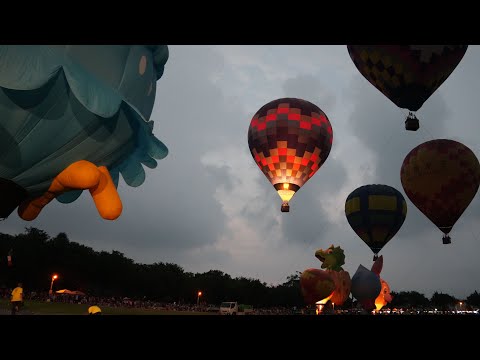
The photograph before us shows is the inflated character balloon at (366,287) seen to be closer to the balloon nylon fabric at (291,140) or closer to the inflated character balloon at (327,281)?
the inflated character balloon at (327,281)

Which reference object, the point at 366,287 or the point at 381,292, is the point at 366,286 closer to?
the point at 366,287

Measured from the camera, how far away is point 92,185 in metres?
8.25

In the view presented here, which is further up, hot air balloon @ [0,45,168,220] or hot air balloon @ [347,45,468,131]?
hot air balloon @ [347,45,468,131]

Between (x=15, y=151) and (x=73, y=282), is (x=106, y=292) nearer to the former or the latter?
(x=73, y=282)

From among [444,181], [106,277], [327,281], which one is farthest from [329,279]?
[106,277]

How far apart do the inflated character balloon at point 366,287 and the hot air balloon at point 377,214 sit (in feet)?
14.1

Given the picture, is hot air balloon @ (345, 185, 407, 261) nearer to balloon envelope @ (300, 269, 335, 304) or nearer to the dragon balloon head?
balloon envelope @ (300, 269, 335, 304)

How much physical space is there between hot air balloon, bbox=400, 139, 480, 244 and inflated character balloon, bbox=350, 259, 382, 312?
8501mm

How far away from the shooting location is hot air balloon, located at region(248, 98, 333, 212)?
2133 cm

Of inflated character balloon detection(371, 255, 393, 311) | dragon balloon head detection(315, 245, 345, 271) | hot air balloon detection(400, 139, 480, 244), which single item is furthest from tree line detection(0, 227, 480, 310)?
hot air balloon detection(400, 139, 480, 244)

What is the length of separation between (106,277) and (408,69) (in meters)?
57.6
